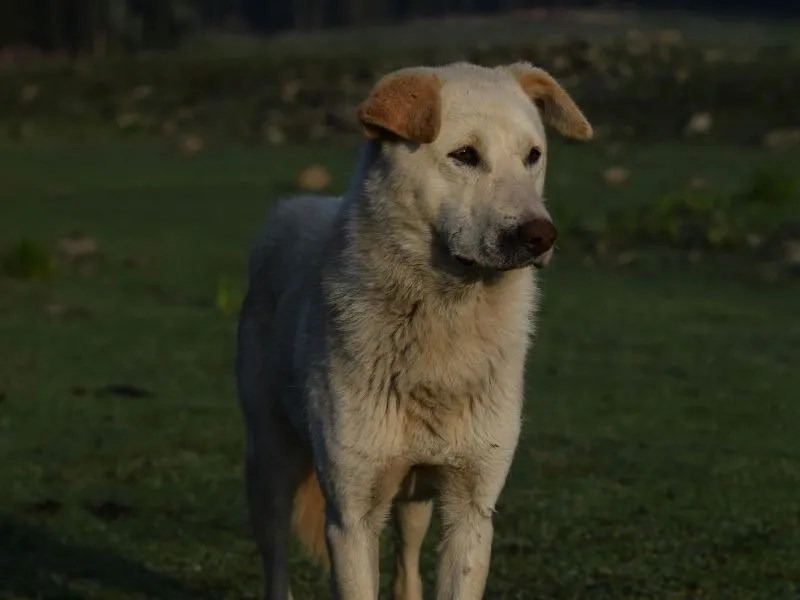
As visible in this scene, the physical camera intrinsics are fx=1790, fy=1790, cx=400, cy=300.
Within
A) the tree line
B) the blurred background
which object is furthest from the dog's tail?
the tree line

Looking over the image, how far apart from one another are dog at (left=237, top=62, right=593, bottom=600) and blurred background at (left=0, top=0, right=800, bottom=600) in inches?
49.6

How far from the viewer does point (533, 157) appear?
4914 millimetres

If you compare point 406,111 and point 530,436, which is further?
point 530,436

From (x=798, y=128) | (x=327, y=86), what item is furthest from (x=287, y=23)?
(x=798, y=128)

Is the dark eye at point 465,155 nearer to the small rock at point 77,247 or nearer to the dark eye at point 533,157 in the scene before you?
the dark eye at point 533,157

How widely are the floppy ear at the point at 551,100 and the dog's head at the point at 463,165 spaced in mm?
333

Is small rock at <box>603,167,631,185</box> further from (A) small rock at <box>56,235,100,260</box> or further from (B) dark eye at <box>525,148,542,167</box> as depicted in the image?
(B) dark eye at <box>525,148,542,167</box>

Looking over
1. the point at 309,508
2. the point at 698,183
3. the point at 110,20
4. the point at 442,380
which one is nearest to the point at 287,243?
the point at 309,508

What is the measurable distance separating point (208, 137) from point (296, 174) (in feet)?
26.5

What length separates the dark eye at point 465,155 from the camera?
15.7 feet

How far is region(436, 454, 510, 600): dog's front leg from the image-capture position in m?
4.86

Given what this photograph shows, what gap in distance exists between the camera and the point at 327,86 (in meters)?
31.2

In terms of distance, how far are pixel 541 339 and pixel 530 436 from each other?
8.40 ft

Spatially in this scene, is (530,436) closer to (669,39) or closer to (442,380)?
(442,380)
